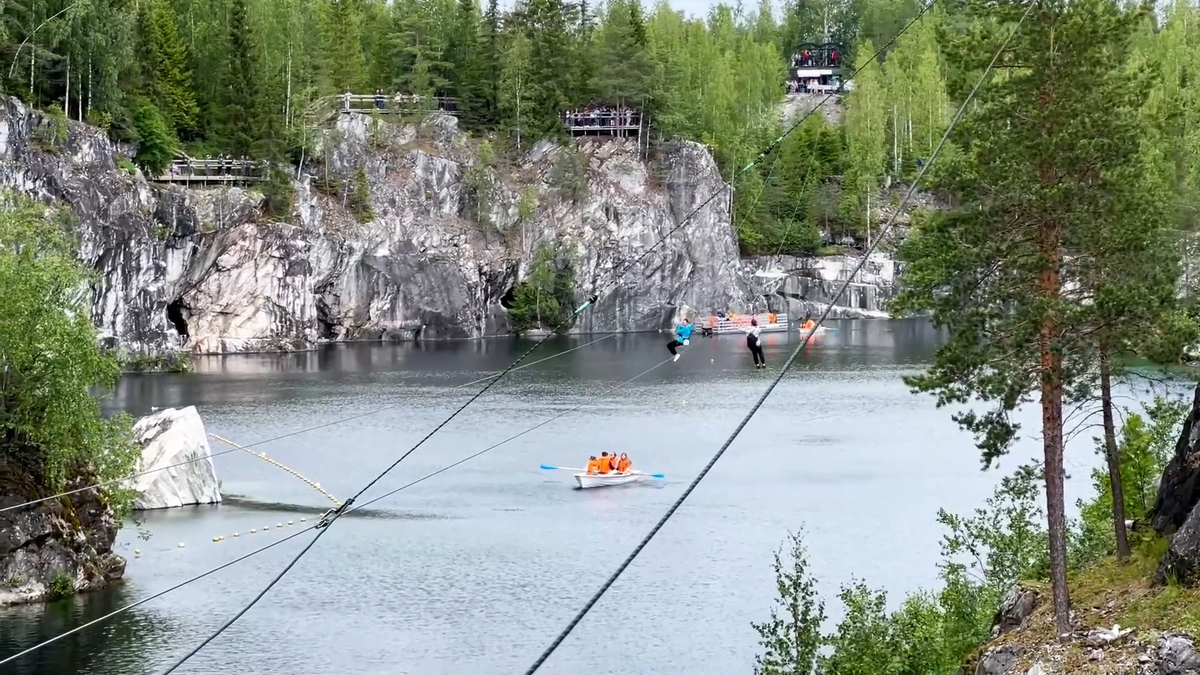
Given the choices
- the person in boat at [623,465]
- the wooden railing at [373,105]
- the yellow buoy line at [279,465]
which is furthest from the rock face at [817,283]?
the person in boat at [623,465]

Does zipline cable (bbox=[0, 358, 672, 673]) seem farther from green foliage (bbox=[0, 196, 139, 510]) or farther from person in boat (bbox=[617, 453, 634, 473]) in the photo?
person in boat (bbox=[617, 453, 634, 473])

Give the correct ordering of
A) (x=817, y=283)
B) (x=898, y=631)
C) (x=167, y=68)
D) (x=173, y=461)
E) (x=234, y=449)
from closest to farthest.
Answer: (x=898, y=631) → (x=173, y=461) → (x=234, y=449) → (x=167, y=68) → (x=817, y=283)

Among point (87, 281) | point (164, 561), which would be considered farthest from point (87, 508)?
point (87, 281)

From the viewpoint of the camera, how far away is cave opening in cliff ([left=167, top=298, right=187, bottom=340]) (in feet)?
286

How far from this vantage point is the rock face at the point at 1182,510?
58.8 ft

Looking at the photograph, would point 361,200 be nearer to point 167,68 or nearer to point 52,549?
point 167,68

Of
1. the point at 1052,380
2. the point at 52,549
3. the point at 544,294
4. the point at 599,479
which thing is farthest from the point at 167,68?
the point at 1052,380

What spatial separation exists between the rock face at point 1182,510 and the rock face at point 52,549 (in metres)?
22.0

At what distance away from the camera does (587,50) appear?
109 m

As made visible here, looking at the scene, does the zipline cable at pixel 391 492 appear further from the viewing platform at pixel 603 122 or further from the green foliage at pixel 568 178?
the viewing platform at pixel 603 122

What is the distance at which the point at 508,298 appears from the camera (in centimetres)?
10450

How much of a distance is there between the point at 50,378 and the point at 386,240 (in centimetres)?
6799

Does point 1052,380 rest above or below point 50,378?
above

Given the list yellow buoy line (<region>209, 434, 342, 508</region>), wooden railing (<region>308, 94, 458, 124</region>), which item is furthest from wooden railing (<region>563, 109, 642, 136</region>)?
Result: yellow buoy line (<region>209, 434, 342, 508</region>)
